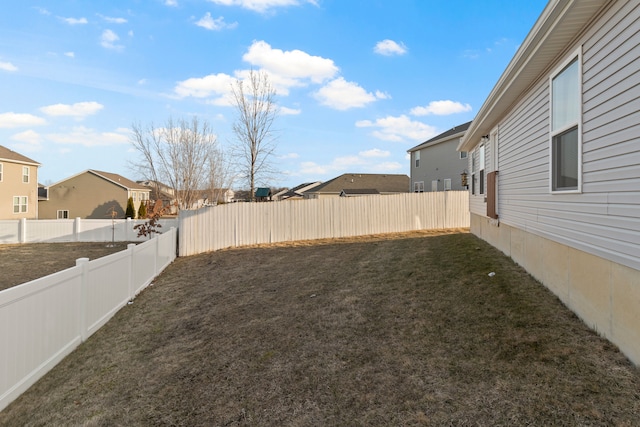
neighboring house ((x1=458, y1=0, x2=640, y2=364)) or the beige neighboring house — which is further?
the beige neighboring house

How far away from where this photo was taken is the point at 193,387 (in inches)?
141

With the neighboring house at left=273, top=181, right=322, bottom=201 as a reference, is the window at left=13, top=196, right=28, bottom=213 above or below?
below

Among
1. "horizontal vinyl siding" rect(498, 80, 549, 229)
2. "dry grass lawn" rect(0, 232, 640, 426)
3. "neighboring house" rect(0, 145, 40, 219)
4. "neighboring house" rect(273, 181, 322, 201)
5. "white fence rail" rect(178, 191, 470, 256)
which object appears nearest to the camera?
"dry grass lawn" rect(0, 232, 640, 426)

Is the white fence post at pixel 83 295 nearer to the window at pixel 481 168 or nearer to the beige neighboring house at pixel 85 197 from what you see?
the window at pixel 481 168

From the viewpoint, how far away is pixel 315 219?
587 inches

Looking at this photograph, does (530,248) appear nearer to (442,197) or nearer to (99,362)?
(99,362)

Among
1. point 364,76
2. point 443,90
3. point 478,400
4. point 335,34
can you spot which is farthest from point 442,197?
point 478,400

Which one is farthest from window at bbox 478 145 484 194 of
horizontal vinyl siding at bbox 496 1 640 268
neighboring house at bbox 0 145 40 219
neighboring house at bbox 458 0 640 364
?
neighboring house at bbox 0 145 40 219

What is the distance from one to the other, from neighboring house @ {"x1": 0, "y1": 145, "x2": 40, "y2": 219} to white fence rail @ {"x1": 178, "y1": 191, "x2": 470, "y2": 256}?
69.7ft

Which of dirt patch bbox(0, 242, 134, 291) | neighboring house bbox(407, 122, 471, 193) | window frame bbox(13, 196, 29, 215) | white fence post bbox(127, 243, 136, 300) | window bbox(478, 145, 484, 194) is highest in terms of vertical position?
neighboring house bbox(407, 122, 471, 193)

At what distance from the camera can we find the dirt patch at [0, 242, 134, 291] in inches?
385

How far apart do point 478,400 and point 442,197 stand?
14858mm

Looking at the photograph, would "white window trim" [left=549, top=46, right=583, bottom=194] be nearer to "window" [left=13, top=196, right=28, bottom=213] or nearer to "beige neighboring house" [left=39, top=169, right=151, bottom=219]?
"window" [left=13, top=196, right=28, bottom=213]

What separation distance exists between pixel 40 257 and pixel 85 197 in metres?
21.4
